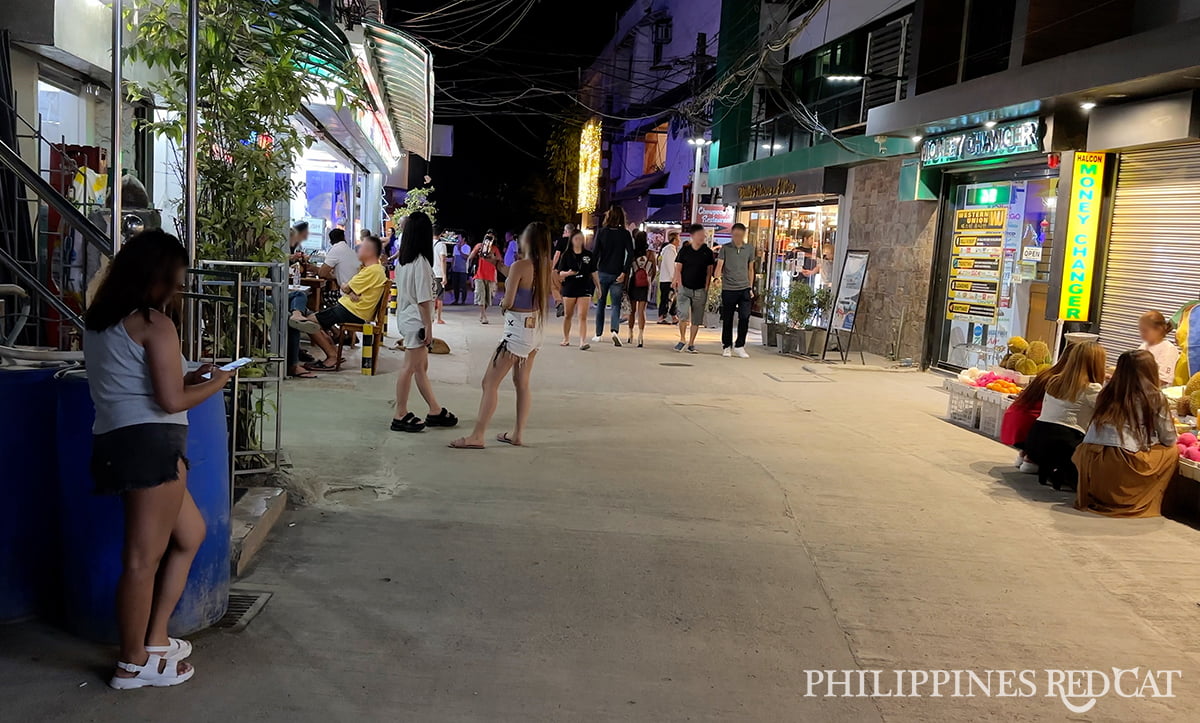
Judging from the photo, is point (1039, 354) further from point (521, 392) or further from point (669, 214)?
point (669, 214)

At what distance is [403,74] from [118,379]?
12.2 meters

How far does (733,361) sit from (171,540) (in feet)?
36.8

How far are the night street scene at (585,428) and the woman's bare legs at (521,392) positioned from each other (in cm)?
5

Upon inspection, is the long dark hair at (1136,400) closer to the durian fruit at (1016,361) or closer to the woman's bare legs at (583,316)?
the durian fruit at (1016,361)

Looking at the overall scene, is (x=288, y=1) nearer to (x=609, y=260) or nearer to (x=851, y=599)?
(x=851, y=599)

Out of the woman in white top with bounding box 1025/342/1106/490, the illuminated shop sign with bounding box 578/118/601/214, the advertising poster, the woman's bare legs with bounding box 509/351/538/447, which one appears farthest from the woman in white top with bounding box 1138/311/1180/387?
the illuminated shop sign with bounding box 578/118/601/214

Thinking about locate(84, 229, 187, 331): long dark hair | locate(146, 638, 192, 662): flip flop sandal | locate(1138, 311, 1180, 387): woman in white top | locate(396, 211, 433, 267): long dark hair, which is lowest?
locate(146, 638, 192, 662): flip flop sandal

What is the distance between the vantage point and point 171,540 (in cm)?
360

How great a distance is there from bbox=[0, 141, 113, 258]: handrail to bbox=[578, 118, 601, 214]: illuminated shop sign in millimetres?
32429

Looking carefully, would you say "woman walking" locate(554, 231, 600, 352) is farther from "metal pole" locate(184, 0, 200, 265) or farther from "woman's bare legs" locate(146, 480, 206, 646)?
"woman's bare legs" locate(146, 480, 206, 646)

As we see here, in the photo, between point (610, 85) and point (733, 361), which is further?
point (610, 85)

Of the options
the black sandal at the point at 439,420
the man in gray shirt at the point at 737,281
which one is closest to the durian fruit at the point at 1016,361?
the man in gray shirt at the point at 737,281

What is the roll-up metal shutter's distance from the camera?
9.70 meters

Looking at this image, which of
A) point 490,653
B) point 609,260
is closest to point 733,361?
point 609,260
